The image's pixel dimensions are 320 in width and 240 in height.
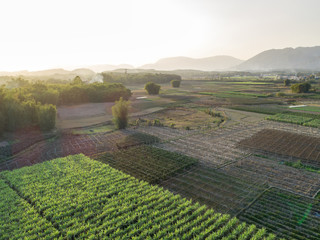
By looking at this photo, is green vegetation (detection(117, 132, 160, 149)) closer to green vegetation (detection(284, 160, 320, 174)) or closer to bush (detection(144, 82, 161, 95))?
green vegetation (detection(284, 160, 320, 174))

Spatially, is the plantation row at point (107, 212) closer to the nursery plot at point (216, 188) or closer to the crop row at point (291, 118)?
the nursery plot at point (216, 188)

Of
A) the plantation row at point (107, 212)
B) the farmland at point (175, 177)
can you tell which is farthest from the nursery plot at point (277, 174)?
the plantation row at point (107, 212)

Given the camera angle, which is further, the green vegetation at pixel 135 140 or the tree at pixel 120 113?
the tree at pixel 120 113

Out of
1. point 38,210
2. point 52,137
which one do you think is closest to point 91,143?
point 52,137

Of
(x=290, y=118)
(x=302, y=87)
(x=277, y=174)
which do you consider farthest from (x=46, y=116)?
(x=302, y=87)

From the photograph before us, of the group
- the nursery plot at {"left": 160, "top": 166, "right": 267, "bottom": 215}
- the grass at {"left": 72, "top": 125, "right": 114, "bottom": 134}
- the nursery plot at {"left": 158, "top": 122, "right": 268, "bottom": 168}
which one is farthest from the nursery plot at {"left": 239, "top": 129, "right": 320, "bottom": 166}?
the grass at {"left": 72, "top": 125, "right": 114, "bottom": 134}
